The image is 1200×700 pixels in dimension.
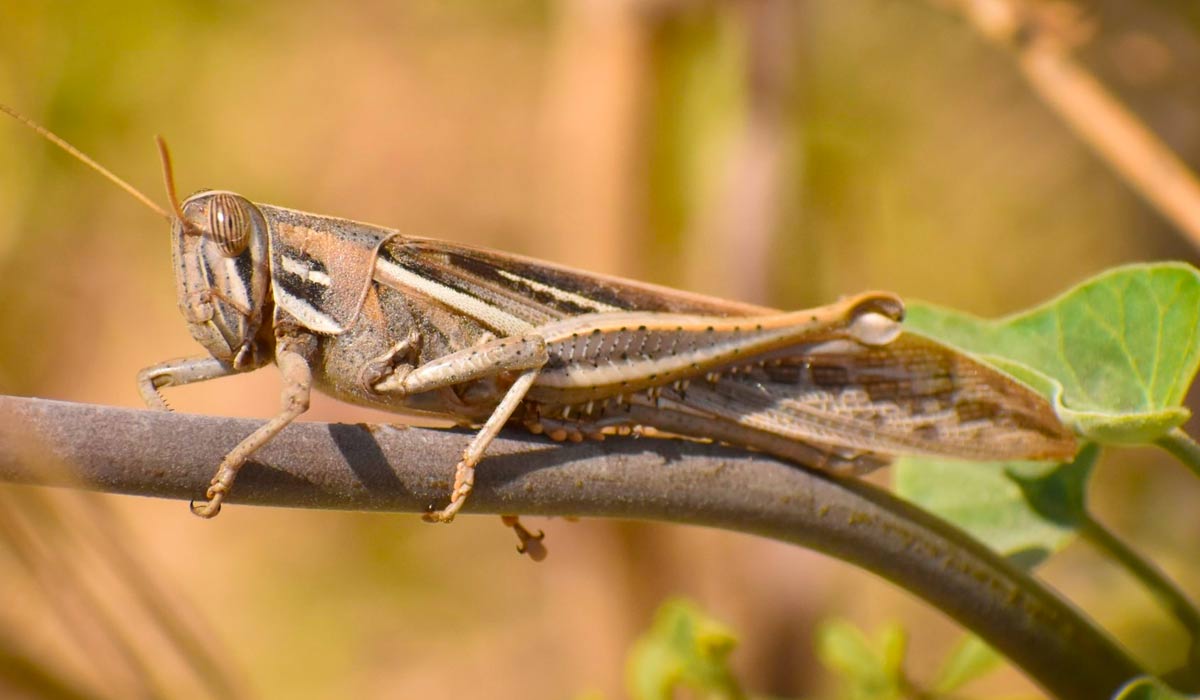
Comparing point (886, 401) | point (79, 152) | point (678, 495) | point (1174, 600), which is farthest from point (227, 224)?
point (1174, 600)

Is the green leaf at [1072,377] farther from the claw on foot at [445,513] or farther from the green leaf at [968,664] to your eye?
the claw on foot at [445,513]

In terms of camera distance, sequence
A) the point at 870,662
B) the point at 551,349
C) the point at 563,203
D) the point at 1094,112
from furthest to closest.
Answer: the point at 563,203
the point at 1094,112
the point at 551,349
the point at 870,662

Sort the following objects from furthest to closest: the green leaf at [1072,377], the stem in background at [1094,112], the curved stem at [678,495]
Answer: the stem in background at [1094,112] < the green leaf at [1072,377] < the curved stem at [678,495]

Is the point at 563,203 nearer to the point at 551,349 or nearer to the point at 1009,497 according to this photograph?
the point at 551,349

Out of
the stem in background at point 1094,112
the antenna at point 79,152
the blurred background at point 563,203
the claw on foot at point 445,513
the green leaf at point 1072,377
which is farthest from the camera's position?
the blurred background at point 563,203

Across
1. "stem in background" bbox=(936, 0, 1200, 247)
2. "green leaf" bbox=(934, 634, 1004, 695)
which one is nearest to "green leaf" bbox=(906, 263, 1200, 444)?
"green leaf" bbox=(934, 634, 1004, 695)

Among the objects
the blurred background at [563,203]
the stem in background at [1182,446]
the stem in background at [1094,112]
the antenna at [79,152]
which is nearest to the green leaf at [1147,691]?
the stem in background at [1182,446]
